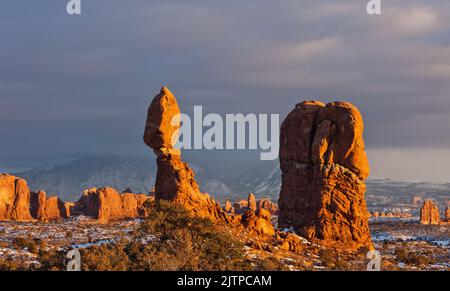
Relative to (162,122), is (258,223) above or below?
below

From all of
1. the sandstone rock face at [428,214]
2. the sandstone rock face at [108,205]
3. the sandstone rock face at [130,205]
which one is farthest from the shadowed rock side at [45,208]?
the sandstone rock face at [428,214]

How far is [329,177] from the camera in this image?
47969mm

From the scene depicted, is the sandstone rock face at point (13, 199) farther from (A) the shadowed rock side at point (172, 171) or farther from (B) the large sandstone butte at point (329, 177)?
(A) the shadowed rock side at point (172, 171)

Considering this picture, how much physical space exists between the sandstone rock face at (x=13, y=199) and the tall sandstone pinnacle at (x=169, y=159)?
66234 mm

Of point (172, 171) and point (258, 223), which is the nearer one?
point (172, 171)

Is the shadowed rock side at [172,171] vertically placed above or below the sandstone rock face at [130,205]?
above

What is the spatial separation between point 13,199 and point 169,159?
2708 inches

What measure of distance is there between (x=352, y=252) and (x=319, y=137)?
8.80m

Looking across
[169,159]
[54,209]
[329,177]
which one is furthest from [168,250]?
[54,209]

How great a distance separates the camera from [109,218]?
110438 mm

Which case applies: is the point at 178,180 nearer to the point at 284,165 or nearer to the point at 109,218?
the point at 284,165

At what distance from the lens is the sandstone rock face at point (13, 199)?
103062mm

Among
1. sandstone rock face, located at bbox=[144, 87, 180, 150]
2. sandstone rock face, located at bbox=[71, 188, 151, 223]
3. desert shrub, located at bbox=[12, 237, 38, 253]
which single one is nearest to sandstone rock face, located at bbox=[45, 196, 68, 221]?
sandstone rock face, located at bbox=[71, 188, 151, 223]

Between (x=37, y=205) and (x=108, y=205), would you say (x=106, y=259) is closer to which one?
(x=37, y=205)
